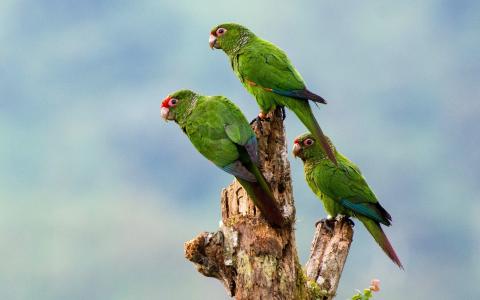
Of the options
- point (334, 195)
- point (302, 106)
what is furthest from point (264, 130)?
point (334, 195)

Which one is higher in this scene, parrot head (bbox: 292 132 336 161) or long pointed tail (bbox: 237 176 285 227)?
parrot head (bbox: 292 132 336 161)

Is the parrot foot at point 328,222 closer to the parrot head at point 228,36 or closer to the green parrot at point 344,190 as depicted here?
the green parrot at point 344,190

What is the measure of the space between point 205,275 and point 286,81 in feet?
6.56

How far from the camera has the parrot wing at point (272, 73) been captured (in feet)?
21.4

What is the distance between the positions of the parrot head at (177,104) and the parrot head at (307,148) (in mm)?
1533

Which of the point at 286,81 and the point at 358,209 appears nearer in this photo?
the point at 286,81

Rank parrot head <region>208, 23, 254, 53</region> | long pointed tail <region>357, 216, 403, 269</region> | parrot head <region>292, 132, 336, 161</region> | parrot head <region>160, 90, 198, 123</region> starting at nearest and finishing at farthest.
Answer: parrot head <region>160, 90, 198, 123</region> → long pointed tail <region>357, 216, 403, 269</region> → parrot head <region>208, 23, 254, 53</region> → parrot head <region>292, 132, 336, 161</region>

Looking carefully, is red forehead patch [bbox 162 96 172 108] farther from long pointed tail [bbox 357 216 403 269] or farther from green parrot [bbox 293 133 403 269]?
long pointed tail [bbox 357 216 403 269]

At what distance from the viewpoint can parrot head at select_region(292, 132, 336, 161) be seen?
745 centimetres

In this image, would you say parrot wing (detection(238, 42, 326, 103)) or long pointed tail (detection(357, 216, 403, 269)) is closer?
parrot wing (detection(238, 42, 326, 103))

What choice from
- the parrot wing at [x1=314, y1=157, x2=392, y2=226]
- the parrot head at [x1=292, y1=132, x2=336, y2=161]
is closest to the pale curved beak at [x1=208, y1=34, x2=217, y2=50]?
the parrot head at [x1=292, y1=132, x2=336, y2=161]

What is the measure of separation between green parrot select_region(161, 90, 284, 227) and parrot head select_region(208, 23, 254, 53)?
995 mm

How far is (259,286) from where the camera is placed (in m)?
5.94

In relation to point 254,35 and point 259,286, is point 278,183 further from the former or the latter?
point 254,35
